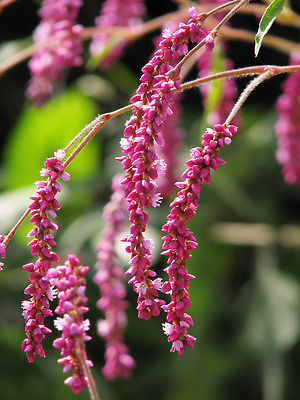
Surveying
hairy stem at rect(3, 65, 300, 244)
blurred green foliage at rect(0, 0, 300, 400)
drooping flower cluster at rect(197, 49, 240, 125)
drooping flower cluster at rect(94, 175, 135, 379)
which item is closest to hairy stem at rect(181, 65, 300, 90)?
hairy stem at rect(3, 65, 300, 244)

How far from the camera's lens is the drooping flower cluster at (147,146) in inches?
25.8

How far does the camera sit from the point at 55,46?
1.19 meters

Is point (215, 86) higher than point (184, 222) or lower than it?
higher

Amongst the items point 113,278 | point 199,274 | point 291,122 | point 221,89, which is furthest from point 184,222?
point 199,274

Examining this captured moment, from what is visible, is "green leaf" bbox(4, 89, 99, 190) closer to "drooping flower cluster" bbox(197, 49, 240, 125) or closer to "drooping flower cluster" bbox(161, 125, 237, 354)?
"drooping flower cluster" bbox(197, 49, 240, 125)

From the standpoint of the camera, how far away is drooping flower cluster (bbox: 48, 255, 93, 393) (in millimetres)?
648

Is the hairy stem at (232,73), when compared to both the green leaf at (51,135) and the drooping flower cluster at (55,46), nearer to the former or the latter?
the drooping flower cluster at (55,46)

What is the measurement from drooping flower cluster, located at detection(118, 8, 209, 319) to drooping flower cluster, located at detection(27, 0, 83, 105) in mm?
428

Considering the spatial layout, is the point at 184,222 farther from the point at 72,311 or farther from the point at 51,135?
the point at 51,135

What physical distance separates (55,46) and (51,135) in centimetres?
113

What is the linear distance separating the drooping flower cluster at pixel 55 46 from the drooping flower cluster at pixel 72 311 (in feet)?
1.73

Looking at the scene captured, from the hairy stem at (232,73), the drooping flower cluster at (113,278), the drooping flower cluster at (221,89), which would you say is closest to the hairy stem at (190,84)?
the hairy stem at (232,73)

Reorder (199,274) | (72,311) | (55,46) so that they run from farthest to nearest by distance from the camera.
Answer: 1. (199,274)
2. (55,46)
3. (72,311)

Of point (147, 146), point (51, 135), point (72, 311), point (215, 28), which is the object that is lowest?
point (72, 311)
